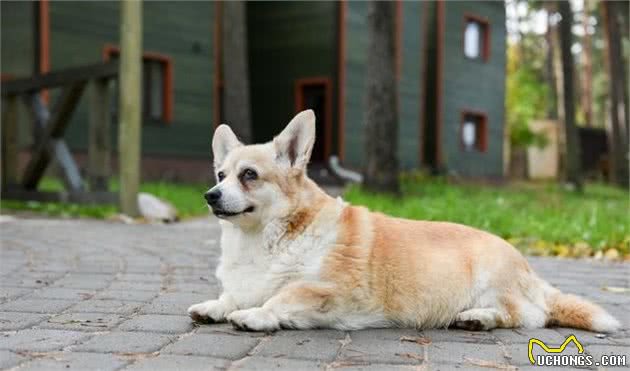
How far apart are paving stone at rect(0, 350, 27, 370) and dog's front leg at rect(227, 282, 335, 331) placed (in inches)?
37.3

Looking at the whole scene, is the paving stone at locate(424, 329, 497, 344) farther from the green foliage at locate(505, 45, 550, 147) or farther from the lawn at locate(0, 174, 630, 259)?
the green foliage at locate(505, 45, 550, 147)

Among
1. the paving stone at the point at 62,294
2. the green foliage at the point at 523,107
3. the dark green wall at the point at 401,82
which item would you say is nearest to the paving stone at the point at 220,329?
the paving stone at the point at 62,294

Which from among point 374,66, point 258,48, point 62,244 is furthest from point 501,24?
point 62,244

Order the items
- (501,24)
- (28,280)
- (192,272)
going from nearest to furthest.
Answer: (28,280) < (192,272) < (501,24)

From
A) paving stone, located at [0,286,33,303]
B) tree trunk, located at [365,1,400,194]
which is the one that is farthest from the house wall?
paving stone, located at [0,286,33,303]

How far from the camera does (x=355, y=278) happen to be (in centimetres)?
356

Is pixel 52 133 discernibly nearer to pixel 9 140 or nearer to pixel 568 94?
pixel 9 140

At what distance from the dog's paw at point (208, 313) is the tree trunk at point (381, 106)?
8.81 meters

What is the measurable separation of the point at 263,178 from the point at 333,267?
0.55 m

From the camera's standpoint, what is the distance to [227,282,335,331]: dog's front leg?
11.1ft

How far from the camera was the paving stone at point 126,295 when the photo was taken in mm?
4285

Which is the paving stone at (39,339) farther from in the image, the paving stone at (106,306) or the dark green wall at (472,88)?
the dark green wall at (472,88)

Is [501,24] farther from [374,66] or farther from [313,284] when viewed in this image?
[313,284]

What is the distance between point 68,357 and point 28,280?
223 centimetres
